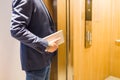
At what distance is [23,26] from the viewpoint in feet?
2.93

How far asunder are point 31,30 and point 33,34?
8cm

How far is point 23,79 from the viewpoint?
1510mm

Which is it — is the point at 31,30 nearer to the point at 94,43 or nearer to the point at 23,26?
the point at 23,26

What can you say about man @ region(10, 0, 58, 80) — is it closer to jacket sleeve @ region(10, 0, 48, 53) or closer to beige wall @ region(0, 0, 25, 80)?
jacket sleeve @ region(10, 0, 48, 53)

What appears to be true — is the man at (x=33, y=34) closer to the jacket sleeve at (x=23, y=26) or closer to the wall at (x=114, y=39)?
the jacket sleeve at (x=23, y=26)

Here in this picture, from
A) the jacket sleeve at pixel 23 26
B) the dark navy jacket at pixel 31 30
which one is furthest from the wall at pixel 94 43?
the jacket sleeve at pixel 23 26

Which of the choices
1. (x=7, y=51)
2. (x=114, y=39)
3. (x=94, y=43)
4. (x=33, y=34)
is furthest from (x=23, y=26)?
(x=114, y=39)

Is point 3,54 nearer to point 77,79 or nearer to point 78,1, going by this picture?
point 77,79

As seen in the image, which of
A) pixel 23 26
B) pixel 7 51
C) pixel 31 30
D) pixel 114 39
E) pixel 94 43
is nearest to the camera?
pixel 23 26

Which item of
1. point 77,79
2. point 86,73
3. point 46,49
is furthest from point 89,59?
point 46,49

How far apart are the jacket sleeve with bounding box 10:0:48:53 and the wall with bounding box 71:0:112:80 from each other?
1.83ft

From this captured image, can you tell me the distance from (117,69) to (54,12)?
1592mm

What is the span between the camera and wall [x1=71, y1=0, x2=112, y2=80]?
5.14 feet

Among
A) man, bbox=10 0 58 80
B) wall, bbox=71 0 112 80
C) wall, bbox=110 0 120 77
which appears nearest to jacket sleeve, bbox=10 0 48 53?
man, bbox=10 0 58 80
